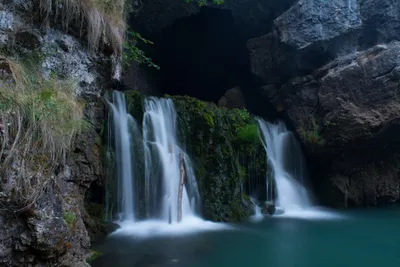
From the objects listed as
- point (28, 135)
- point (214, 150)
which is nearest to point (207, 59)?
point (214, 150)

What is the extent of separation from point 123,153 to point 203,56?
9129 mm

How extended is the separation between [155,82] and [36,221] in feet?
39.5

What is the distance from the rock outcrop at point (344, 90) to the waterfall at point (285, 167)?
563 mm

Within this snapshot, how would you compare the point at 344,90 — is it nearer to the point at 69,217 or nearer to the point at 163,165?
the point at 163,165

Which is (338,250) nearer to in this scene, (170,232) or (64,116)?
(170,232)

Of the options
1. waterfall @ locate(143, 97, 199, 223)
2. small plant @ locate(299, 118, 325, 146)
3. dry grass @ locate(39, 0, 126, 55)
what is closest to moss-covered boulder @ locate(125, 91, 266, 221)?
waterfall @ locate(143, 97, 199, 223)

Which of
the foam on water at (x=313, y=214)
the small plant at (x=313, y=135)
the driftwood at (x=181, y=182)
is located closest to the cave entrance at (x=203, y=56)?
the small plant at (x=313, y=135)

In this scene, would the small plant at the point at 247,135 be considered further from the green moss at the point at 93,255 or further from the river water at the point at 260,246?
the green moss at the point at 93,255

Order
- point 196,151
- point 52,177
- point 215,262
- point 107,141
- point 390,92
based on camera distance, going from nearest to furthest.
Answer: point 52,177, point 215,262, point 107,141, point 196,151, point 390,92

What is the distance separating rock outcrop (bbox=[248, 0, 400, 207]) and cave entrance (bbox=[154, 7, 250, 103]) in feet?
8.11

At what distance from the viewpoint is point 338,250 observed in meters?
5.87

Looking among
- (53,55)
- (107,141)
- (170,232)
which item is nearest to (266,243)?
(170,232)

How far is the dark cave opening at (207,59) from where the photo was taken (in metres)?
13.9

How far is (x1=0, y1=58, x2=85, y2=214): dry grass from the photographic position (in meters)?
2.98
